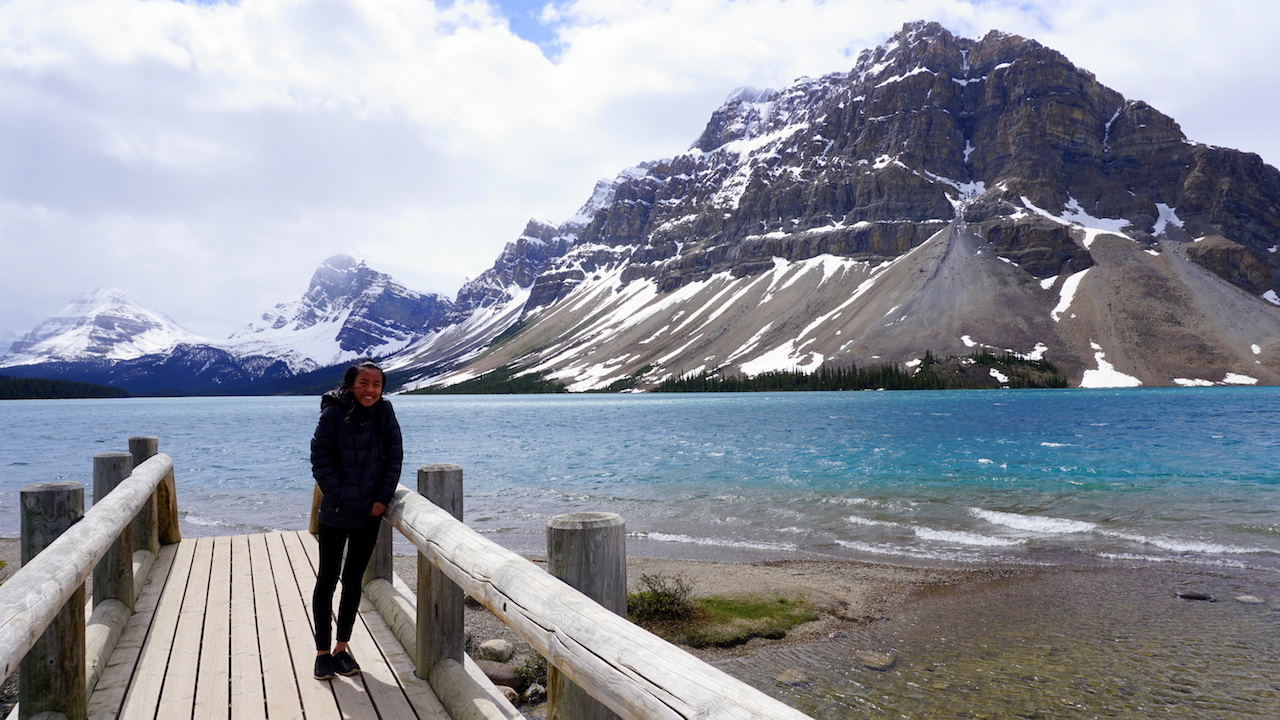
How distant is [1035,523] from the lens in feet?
63.5

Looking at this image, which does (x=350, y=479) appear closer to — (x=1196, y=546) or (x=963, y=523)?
(x=963, y=523)

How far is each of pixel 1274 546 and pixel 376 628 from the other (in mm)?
19560

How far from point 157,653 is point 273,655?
1030 millimetres

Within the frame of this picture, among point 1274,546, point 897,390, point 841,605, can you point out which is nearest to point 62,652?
point 841,605

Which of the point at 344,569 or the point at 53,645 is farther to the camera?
the point at 344,569

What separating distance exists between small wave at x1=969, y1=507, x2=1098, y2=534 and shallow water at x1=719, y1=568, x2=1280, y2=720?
534 cm

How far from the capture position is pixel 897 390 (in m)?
131

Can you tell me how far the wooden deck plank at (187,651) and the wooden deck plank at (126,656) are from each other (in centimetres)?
27

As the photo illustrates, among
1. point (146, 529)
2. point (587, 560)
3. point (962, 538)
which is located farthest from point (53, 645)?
point (962, 538)

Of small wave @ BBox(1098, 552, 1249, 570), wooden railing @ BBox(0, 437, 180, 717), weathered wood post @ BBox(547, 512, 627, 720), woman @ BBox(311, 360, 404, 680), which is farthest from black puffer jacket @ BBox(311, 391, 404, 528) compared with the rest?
small wave @ BBox(1098, 552, 1249, 570)

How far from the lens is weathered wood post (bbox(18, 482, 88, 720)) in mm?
4812

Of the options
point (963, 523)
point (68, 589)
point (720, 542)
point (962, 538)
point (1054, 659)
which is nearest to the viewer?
point (68, 589)

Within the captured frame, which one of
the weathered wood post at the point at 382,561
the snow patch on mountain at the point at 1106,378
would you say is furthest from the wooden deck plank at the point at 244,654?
the snow patch on mountain at the point at 1106,378

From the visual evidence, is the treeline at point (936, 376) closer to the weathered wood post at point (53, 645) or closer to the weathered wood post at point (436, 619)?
the weathered wood post at point (436, 619)
